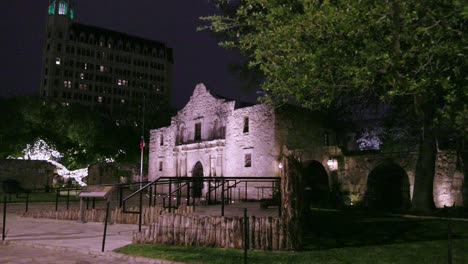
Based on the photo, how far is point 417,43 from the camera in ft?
30.0

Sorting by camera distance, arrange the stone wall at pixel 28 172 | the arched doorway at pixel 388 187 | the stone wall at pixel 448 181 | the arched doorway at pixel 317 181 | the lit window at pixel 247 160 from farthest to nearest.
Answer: the stone wall at pixel 28 172, the lit window at pixel 247 160, the arched doorway at pixel 317 181, the arched doorway at pixel 388 187, the stone wall at pixel 448 181

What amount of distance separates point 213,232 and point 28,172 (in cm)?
3674

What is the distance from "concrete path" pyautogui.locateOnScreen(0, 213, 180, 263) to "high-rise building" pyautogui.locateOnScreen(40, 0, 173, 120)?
269 feet

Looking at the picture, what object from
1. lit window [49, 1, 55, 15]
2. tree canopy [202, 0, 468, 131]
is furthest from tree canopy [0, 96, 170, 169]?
lit window [49, 1, 55, 15]

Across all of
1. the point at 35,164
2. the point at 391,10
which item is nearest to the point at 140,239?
the point at 391,10

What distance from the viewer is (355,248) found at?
30.8 ft

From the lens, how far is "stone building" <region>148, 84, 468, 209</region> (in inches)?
901

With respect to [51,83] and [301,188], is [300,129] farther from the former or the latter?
[51,83]

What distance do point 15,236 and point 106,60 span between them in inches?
3930

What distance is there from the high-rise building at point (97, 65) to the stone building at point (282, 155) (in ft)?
191

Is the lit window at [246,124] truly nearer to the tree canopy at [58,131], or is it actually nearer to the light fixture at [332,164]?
the light fixture at [332,164]

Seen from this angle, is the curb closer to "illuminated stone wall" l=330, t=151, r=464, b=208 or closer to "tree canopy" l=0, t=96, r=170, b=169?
"illuminated stone wall" l=330, t=151, r=464, b=208

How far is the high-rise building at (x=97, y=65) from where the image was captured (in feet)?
327

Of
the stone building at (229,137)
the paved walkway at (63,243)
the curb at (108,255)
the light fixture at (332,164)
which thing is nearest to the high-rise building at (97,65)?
the stone building at (229,137)
